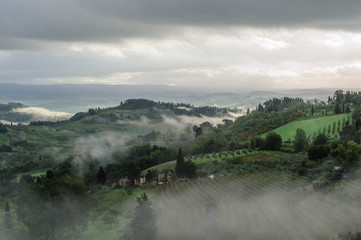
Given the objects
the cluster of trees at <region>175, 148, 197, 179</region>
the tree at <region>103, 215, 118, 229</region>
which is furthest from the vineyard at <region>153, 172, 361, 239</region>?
the cluster of trees at <region>175, 148, 197, 179</region>

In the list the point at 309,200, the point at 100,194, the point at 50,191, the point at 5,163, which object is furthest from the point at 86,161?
the point at 309,200

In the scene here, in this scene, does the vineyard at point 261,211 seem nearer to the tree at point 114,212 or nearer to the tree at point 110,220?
the tree at point 114,212

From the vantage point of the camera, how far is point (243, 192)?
157 feet

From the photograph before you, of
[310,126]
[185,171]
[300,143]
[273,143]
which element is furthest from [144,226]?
[310,126]

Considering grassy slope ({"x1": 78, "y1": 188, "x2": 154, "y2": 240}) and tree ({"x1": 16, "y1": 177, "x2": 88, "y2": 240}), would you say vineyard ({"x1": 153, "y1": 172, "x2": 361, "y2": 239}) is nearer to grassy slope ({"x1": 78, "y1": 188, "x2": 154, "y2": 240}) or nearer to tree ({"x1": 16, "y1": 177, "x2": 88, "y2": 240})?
grassy slope ({"x1": 78, "y1": 188, "x2": 154, "y2": 240})

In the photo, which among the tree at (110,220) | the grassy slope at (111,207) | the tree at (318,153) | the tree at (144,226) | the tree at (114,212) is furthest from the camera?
the tree at (318,153)

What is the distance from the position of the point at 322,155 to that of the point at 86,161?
10950cm

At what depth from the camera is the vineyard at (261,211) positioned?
3412cm

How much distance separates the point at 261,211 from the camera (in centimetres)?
4053

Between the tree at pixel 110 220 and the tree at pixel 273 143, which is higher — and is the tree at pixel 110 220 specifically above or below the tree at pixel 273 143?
below

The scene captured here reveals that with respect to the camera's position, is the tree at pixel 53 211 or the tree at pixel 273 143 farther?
the tree at pixel 273 143

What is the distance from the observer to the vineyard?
112ft

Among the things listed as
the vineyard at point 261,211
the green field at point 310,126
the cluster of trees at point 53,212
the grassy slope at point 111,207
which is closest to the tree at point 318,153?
the vineyard at point 261,211

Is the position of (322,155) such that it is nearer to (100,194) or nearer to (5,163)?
(100,194)
